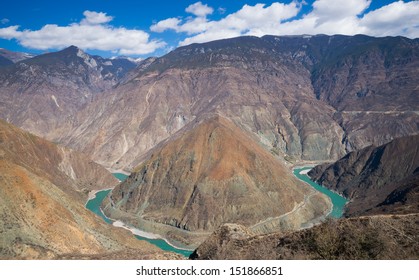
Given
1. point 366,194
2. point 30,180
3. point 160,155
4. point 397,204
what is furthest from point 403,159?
point 30,180

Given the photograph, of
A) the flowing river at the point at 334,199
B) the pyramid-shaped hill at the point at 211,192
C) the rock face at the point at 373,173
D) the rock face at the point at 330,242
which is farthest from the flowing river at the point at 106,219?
the rock face at the point at 330,242

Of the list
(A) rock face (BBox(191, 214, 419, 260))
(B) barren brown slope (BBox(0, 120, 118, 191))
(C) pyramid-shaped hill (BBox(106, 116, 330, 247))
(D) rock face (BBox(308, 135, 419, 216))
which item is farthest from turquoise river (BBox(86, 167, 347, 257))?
(A) rock face (BBox(191, 214, 419, 260))

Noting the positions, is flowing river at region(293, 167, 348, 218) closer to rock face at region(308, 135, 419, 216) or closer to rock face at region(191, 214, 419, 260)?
rock face at region(308, 135, 419, 216)

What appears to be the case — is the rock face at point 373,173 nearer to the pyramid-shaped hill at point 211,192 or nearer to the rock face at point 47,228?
the pyramid-shaped hill at point 211,192

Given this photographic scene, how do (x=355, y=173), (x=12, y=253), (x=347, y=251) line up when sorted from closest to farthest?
(x=347, y=251), (x=12, y=253), (x=355, y=173)

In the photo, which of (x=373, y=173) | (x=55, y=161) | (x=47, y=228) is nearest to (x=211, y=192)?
(x=47, y=228)

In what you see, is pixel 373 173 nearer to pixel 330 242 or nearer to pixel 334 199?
pixel 334 199

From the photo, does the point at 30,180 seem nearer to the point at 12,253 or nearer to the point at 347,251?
the point at 12,253
